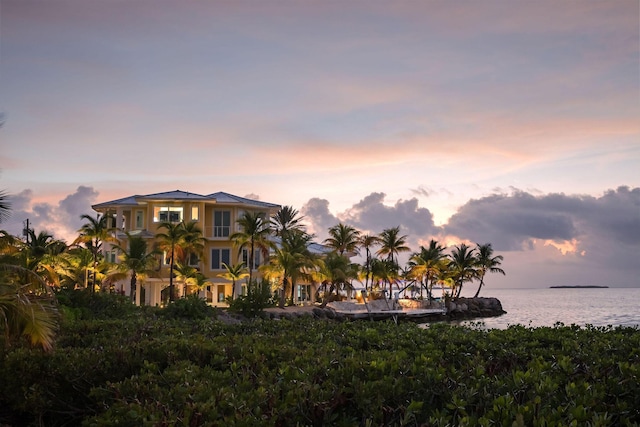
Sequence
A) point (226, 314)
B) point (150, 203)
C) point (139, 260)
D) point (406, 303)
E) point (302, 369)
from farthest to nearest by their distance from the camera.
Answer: point (406, 303) < point (150, 203) < point (139, 260) < point (226, 314) < point (302, 369)

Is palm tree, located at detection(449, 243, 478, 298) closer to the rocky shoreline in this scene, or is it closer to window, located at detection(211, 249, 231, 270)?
the rocky shoreline

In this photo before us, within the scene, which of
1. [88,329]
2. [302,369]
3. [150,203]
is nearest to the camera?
[302,369]

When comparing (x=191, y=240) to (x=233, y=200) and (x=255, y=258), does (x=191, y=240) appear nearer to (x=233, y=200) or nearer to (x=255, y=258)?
(x=233, y=200)

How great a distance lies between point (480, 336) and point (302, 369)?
4.06 m

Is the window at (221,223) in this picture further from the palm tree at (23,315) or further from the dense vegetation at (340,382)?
the dense vegetation at (340,382)

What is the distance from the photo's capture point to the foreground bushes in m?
4.99

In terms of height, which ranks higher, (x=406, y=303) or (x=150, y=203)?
(x=150, y=203)

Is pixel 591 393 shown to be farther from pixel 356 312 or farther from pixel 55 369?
pixel 356 312

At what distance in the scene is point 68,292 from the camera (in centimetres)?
2678

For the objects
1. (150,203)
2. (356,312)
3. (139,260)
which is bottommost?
(356,312)

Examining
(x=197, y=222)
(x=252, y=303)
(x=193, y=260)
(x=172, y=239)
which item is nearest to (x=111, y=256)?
(x=193, y=260)

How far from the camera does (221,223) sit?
54062mm

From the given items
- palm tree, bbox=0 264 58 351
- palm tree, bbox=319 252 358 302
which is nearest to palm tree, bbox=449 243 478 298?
palm tree, bbox=319 252 358 302

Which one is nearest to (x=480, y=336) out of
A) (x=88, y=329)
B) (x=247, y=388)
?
(x=247, y=388)
